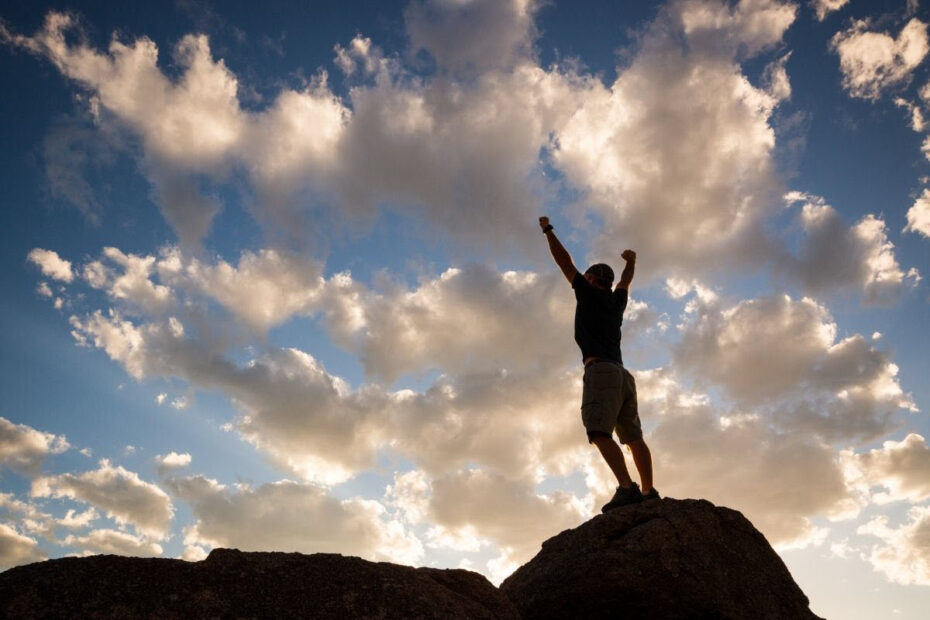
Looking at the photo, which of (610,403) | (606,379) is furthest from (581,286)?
(610,403)

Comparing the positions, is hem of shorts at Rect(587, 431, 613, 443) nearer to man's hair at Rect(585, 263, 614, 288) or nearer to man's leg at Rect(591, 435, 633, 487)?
man's leg at Rect(591, 435, 633, 487)

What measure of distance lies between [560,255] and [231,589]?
228 inches

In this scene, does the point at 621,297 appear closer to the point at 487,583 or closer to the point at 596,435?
the point at 596,435

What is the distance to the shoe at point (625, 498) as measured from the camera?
776 centimetres

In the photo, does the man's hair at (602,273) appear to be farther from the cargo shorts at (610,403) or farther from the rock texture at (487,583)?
the rock texture at (487,583)

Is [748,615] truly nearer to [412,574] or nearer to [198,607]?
[412,574]

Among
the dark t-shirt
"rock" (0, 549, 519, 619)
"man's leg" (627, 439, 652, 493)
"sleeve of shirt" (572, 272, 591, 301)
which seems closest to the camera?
"rock" (0, 549, 519, 619)

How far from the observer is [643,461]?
8219 millimetres

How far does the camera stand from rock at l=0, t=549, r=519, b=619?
391cm

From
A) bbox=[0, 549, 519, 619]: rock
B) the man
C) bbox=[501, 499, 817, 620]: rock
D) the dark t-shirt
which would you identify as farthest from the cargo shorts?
bbox=[0, 549, 519, 619]: rock

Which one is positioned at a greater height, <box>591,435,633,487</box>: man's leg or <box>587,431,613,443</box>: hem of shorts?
<box>587,431,613,443</box>: hem of shorts

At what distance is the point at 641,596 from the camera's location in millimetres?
6316

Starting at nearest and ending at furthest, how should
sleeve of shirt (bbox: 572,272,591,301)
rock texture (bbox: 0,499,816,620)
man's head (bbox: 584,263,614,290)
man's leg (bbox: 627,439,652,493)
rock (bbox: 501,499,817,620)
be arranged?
rock texture (bbox: 0,499,816,620) → rock (bbox: 501,499,817,620) → man's leg (bbox: 627,439,652,493) → sleeve of shirt (bbox: 572,272,591,301) → man's head (bbox: 584,263,614,290)

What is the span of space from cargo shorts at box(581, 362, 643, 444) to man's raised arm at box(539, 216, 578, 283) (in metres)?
1.27
